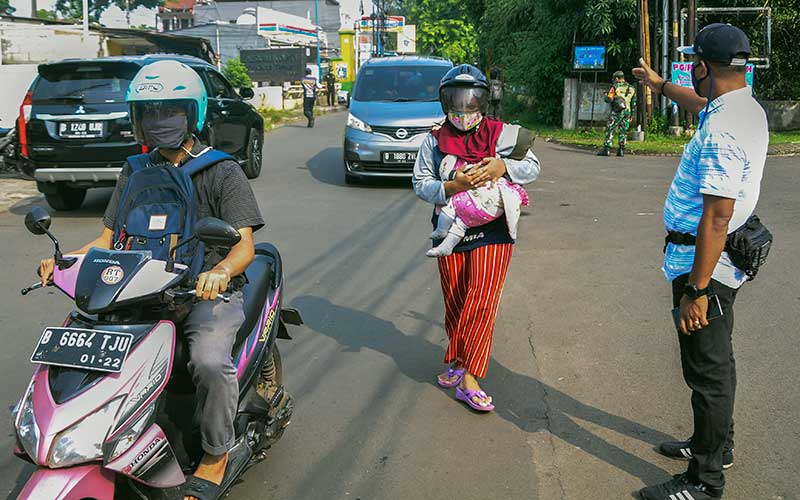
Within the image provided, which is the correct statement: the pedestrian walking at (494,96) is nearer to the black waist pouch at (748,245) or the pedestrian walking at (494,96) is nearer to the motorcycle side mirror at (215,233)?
the black waist pouch at (748,245)

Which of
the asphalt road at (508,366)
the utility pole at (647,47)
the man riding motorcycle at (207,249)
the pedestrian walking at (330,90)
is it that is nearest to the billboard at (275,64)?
the pedestrian walking at (330,90)

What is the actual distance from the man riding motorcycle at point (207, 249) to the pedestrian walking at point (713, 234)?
1.81 meters

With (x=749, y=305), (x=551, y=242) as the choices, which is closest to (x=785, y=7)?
(x=551, y=242)

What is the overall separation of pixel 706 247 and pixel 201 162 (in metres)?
2.09

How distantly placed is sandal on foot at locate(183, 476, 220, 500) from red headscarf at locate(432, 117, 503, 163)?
2.16m

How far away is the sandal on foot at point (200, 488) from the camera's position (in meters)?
3.04

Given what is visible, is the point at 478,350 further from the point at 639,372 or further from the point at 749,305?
the point at 749,305

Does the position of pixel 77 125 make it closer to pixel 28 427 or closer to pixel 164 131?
pixel 164 131

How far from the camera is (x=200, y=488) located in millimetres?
3074

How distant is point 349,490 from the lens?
364cm

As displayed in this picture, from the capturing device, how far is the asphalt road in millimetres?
3781

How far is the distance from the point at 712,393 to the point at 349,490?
65.2 inches

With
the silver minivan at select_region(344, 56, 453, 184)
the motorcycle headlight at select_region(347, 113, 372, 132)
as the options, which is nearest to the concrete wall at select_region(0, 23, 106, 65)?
the silver minivan at select_region(344, 56, 453, 184)

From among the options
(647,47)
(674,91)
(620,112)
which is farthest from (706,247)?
(647,47)
